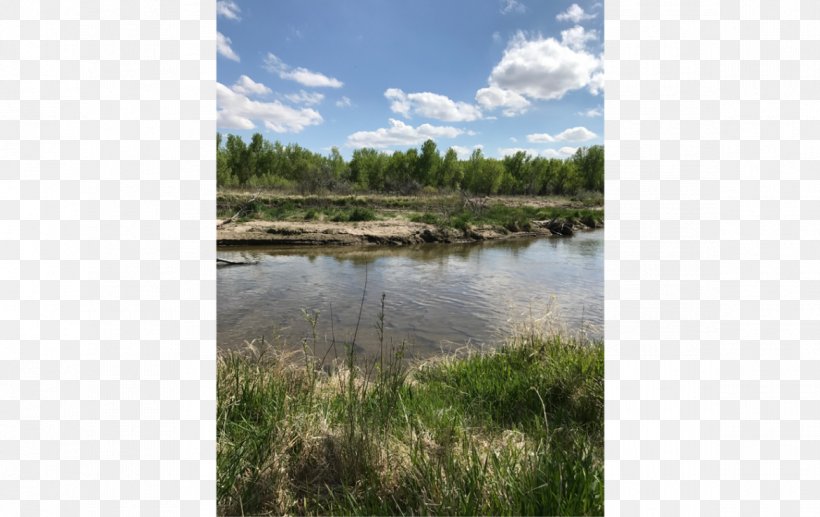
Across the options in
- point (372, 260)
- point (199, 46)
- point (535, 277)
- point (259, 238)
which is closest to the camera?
point (199, 46)

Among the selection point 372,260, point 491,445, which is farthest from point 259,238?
point 491,445

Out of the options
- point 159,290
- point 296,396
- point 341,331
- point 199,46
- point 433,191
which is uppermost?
point 433,191

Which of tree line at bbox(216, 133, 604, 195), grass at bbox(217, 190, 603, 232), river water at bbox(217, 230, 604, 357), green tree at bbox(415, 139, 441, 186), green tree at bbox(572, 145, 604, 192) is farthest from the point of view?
green tree at bbox(572, 145, 604, 192)

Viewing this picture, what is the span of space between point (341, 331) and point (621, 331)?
7218 mm

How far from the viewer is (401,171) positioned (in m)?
62.7

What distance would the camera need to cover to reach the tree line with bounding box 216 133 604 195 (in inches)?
1959

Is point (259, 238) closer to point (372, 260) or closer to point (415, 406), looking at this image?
point (372, 260)

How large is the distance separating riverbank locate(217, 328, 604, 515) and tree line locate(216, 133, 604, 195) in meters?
40.5

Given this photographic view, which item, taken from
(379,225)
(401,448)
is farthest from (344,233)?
(401,448)

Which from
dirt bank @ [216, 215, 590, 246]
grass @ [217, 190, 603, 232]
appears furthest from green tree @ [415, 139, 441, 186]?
dirt bank @ [216, 215, 590, 246]

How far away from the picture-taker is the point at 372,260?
635 inches

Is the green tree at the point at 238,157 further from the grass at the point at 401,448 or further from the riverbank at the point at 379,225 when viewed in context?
the grass at the point at 401,448

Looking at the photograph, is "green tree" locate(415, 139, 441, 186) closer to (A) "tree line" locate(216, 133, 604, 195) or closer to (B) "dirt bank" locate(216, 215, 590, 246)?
(A) "tree line" locate(216, 133, 604, 195)

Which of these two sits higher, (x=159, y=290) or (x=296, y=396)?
(x=159, y=290)
